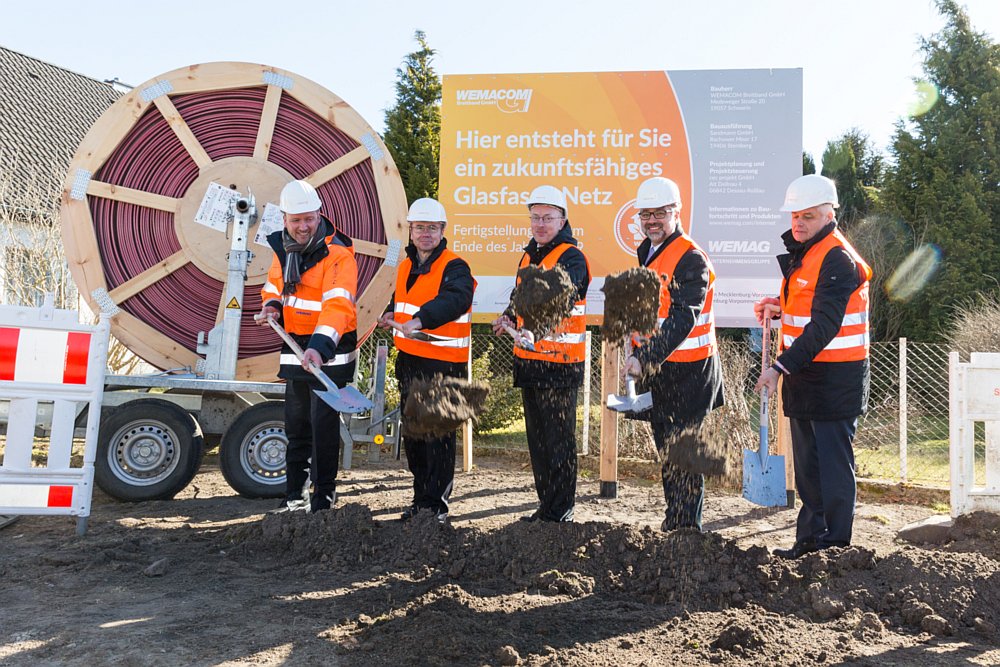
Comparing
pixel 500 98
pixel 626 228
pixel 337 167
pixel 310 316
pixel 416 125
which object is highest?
pixel 416 125

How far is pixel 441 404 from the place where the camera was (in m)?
4.70

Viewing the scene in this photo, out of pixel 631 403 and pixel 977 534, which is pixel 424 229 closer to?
pixel 631 403

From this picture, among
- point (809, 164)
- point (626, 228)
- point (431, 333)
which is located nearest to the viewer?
point (431, 333)

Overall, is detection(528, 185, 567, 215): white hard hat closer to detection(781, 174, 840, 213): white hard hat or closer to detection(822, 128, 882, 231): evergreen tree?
detection(781, 174, 840, 213): white hard hat

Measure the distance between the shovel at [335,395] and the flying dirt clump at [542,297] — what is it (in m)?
1.15

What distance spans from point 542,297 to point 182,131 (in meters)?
3.62

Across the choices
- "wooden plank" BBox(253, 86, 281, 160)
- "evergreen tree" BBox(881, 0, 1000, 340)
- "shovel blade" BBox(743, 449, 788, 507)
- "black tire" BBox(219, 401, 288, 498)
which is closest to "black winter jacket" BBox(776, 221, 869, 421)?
"shovel blade" BBox(743, 449, 788, 507)

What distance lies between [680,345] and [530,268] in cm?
95

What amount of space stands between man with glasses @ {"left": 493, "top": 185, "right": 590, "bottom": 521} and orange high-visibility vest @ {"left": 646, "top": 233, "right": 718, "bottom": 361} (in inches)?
22.1

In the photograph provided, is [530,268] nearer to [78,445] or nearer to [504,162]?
[504,162]

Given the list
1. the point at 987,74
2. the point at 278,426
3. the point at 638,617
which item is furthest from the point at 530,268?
the point at 987,74

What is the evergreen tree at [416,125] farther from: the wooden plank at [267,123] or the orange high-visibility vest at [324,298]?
the orange high-visibility vest at [324,298]

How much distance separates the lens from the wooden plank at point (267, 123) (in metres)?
6.62

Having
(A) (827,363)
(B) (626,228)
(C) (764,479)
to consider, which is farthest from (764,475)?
(B) (626,228)
